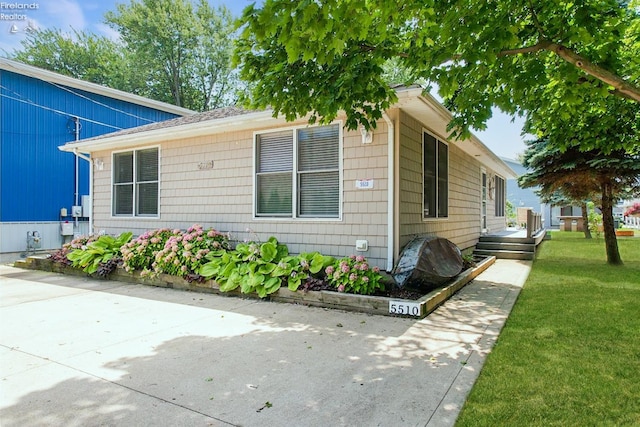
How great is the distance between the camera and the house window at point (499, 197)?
582 inches

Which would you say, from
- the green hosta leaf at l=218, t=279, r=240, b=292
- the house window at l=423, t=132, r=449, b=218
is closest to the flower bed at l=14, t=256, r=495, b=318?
the green hosta leaf at l=218, t=279, r=240, b=292

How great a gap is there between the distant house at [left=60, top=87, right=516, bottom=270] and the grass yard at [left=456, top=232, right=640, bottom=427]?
216 centimetres

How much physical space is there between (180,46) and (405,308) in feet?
80.4

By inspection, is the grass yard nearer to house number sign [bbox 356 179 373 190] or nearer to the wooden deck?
house number sign [bbox 356 179 373 190]

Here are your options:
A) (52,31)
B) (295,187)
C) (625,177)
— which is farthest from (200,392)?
(52,31)

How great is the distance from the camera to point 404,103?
5594 millimetres

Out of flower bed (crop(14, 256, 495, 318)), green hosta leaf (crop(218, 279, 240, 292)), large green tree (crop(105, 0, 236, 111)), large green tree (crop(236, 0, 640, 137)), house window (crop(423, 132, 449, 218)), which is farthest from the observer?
large green tree (crop(105, 0, 236, 111))

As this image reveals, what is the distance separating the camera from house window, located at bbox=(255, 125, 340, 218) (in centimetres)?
626

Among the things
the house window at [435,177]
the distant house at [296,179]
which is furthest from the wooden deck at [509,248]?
the house window at [435,177]

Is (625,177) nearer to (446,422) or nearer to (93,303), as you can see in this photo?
(446,422)

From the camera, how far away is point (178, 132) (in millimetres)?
7574

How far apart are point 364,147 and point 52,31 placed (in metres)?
23.2

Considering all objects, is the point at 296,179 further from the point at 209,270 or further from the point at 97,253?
the point at 97,253

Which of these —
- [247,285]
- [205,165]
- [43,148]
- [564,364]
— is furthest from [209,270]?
[43,148]
